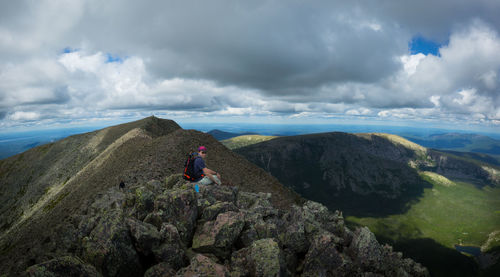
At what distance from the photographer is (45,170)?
77.5 metres

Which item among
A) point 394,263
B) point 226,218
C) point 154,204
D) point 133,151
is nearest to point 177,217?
point 154,204

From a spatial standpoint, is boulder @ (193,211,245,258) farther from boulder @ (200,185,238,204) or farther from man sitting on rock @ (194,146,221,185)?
man sitting on rock @ (194,146,221,185)

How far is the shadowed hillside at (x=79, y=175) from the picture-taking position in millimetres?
31500

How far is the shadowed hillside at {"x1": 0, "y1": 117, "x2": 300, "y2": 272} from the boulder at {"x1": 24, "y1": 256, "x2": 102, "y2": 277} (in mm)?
5952

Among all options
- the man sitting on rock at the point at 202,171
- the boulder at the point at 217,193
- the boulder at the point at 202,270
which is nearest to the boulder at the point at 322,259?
the boulder at the point at 202,270

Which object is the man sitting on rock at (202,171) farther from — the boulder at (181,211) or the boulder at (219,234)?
the boulder at (219,234)

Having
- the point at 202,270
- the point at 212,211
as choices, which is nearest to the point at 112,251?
the point at 202,270

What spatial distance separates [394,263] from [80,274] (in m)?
19.0

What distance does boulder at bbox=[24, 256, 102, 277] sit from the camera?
25.8 ft

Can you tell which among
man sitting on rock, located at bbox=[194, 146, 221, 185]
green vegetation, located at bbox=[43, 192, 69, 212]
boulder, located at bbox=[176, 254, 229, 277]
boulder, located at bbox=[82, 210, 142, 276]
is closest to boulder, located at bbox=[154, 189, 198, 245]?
boulder, located at bbox=[82, 210, 142, 276]

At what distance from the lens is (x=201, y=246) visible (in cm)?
1224

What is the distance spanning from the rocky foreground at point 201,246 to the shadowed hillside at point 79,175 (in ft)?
15.3

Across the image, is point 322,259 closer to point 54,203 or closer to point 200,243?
point 200,243

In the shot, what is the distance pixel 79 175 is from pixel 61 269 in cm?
5987
